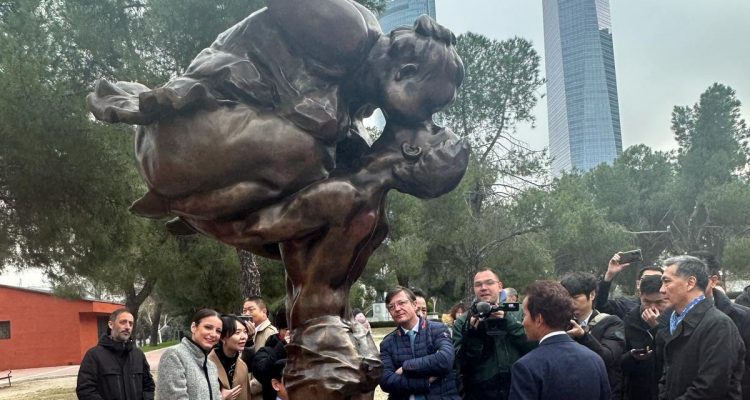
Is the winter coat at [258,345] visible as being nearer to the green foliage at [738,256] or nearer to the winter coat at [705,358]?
the winter coat at [705,358]

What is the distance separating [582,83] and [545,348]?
214 feet

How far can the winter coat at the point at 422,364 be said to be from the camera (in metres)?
4.00

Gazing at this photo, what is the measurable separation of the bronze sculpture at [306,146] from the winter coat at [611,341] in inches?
99.4

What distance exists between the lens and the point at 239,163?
1812 millimetres

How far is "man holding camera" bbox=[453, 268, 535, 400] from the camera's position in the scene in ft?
12.8

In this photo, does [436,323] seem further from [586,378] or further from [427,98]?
[427,98]

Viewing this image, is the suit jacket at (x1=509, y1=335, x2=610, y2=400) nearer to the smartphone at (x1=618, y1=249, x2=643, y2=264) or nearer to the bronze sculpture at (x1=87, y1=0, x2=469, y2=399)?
the bronze sculpture at (x1=87, y1=0, x2=469, y2=399)

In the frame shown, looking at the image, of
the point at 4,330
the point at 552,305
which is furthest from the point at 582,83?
the point at 552,305

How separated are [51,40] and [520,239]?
14405 mm

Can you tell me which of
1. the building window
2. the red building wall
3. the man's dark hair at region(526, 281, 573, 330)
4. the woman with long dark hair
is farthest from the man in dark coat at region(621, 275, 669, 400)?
the building window

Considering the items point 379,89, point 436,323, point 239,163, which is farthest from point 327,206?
point 436,323

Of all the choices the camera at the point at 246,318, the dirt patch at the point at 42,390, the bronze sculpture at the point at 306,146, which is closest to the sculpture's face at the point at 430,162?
the bronze sculpture at the point at 306,146

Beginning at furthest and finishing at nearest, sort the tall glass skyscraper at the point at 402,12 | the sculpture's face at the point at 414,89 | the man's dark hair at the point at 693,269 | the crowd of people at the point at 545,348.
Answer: the tall glass skyscraper at the point at 402,12 → the man's dark hair at the point at 693,269 → the crowd of people at the point at 545,348 → the sculpture's face at the point at 414,89

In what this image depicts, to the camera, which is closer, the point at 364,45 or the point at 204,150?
the point at 204,150
